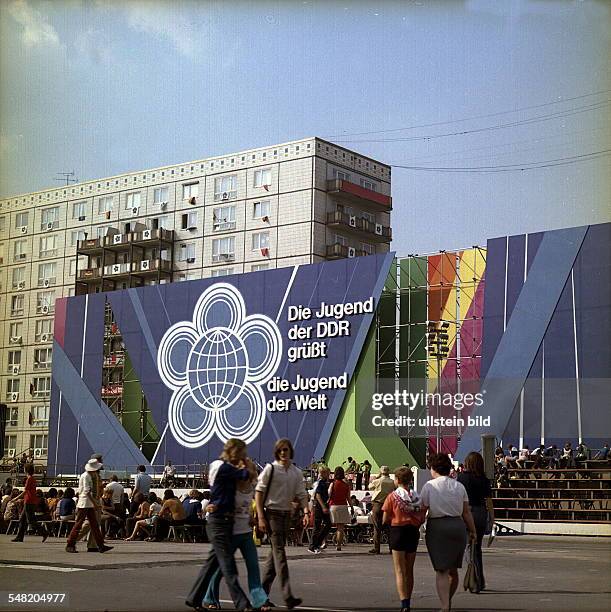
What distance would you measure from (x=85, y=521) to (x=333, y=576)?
21.2ft

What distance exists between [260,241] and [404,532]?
185 ft

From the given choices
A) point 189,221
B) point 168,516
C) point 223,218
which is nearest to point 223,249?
point 223,218

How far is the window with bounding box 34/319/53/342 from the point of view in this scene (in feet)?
233

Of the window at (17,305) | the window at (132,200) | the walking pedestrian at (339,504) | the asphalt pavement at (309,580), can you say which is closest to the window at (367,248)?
the window at (132,200)

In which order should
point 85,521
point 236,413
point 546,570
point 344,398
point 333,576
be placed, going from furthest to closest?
point 236,413 < point 344,398 < point 85,521 < point 546,570 < point 333,576

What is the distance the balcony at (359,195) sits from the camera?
217ft

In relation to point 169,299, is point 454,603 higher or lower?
lower

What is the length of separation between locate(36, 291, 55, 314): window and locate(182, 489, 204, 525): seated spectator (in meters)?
53.0

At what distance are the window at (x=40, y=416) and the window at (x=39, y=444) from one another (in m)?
0.74

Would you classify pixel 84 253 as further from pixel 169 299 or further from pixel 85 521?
pixel 85 521

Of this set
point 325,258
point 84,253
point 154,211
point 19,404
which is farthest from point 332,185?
point 19,404

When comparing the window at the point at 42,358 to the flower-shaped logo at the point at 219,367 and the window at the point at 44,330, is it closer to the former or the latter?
the window at the point at 44,330

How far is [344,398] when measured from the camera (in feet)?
151

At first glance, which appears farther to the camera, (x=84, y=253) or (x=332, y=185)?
(x=84, y=253)
